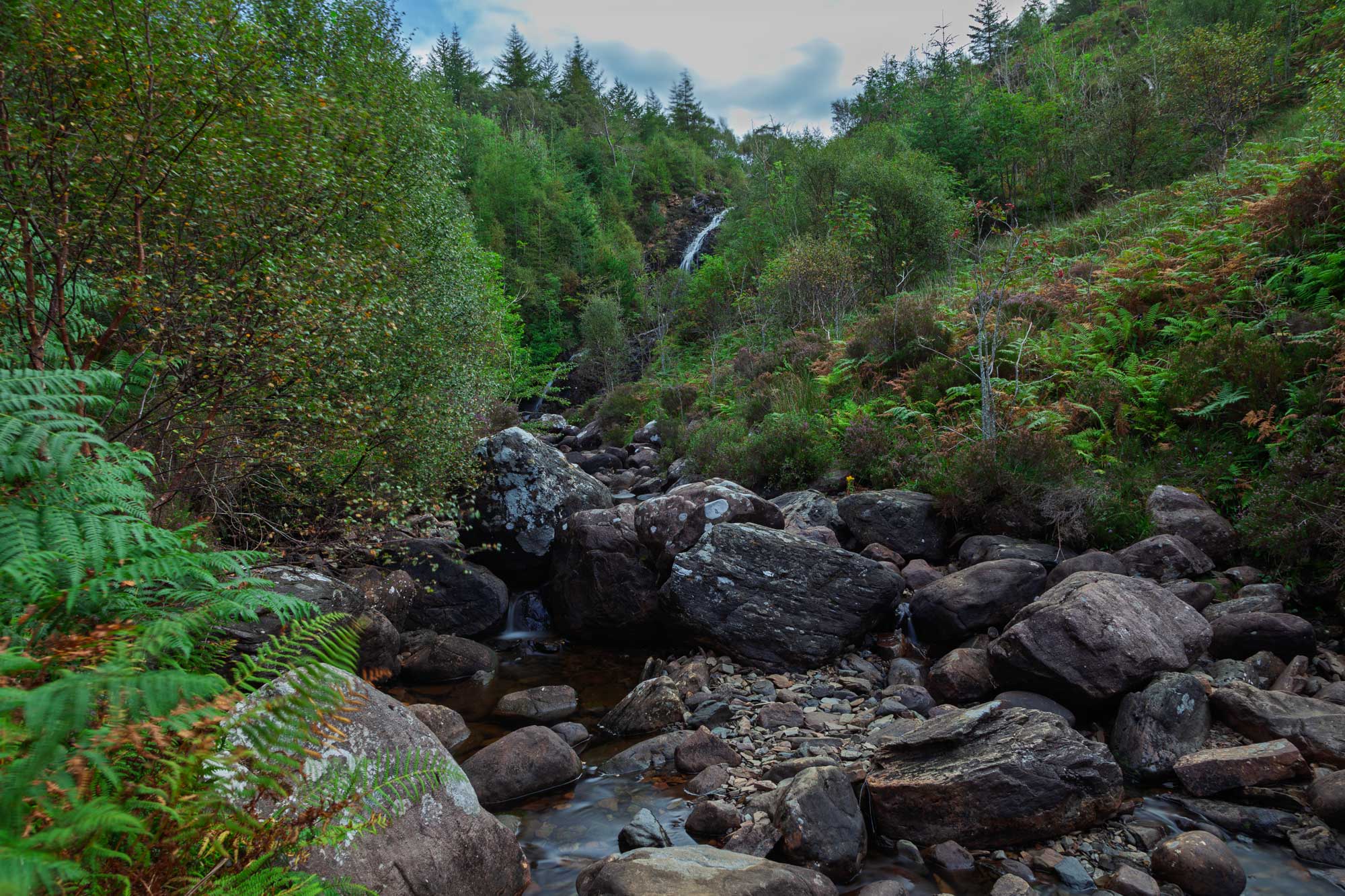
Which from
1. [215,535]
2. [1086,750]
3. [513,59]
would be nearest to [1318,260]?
[1086,750]

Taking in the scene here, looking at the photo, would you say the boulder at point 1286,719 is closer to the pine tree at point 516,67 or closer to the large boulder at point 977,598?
the large boulder at point 977,598

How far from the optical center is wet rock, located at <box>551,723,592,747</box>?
6.29m

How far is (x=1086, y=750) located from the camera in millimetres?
4457

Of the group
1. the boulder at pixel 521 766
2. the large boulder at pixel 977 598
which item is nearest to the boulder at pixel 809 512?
the large boulder at pixel 977 598

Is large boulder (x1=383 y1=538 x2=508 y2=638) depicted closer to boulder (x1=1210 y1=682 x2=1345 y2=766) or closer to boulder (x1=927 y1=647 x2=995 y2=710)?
boulder (x1=927 y1=647 x2=995 y2=710)

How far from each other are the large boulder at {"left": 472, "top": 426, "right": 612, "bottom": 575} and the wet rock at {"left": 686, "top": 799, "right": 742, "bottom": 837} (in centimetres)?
604

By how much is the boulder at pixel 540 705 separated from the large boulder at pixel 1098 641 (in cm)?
414

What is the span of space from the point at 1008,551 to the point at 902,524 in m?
1.59

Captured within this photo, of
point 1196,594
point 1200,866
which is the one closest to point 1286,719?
point 1200,866

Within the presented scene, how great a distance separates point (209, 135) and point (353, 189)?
7.96ft

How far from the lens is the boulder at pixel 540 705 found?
6.88 meters

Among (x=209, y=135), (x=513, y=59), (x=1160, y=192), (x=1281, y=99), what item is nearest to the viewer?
(x=209, y=135)

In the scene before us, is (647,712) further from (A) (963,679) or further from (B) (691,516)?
(B) (691,516)

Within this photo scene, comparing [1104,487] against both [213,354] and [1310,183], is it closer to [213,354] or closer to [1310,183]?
[1310,183]
